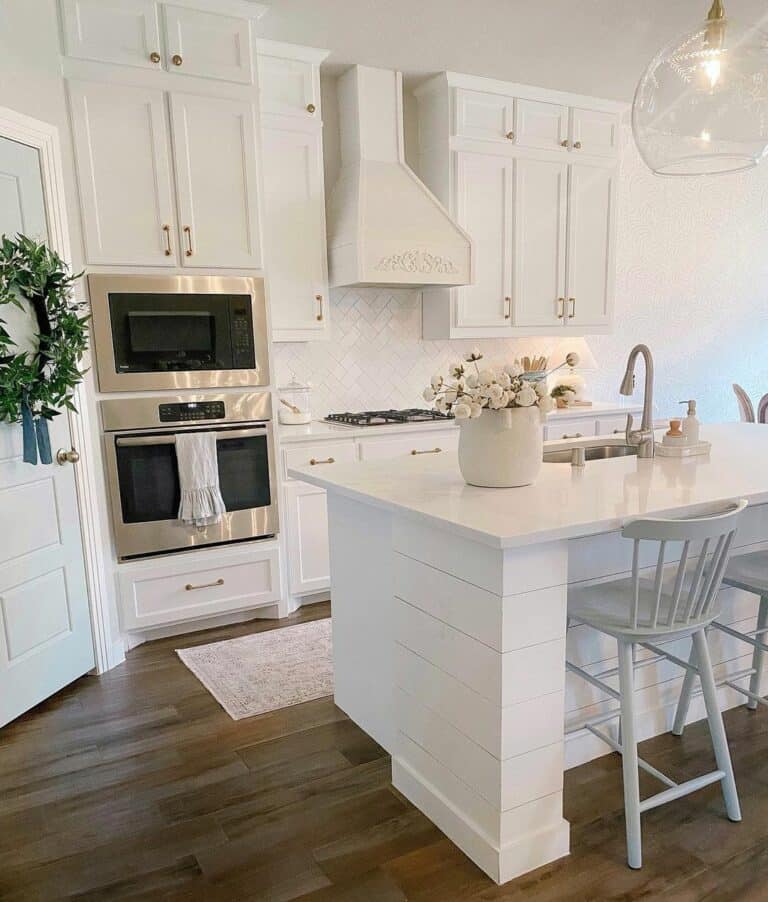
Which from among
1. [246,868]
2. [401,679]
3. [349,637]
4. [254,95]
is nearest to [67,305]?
[254,95]

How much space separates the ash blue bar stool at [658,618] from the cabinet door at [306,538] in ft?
5.87

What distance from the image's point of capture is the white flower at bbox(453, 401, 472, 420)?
1883 millimetres

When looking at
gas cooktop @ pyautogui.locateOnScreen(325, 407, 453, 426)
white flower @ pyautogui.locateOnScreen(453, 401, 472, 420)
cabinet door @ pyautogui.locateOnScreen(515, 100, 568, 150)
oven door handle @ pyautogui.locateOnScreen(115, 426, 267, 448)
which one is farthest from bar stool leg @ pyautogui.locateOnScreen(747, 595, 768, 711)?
cabinet door @ pyautogui.locateOnScreen(515, 100, 568, 150)

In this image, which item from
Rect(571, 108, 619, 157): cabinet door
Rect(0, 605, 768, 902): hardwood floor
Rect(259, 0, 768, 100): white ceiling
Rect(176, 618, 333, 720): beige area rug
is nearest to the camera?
Rect(0, 605, 768, 902): hardwood floor

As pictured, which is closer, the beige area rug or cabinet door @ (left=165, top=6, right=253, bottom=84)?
the beige area rug

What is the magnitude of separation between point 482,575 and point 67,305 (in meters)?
1.97

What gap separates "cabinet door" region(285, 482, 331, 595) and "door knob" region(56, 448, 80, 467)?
103 cm

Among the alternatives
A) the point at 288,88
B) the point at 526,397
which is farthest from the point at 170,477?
the point at 288,88

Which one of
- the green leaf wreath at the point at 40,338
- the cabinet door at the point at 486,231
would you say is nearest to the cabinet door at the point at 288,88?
the cabinet door at the point at 486,231

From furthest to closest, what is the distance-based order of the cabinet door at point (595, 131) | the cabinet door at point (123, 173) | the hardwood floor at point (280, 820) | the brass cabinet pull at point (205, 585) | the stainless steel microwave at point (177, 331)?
the cabinet door at point (595, 131) < the brass cabinet pull at point (205, 585) < the stainless steel microwave at point (177, 331) < the cabinet door at point (123, 173) < the hardwood floor at point (280, 820)

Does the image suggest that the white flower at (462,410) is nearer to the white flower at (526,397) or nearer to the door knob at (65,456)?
the white flower at (526,397)

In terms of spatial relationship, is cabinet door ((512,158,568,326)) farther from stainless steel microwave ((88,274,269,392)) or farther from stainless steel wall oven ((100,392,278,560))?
stainless steel wall oven ((100,392,278,560))

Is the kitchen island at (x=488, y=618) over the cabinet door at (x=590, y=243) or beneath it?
beneath

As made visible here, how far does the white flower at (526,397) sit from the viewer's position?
6.28 feet
